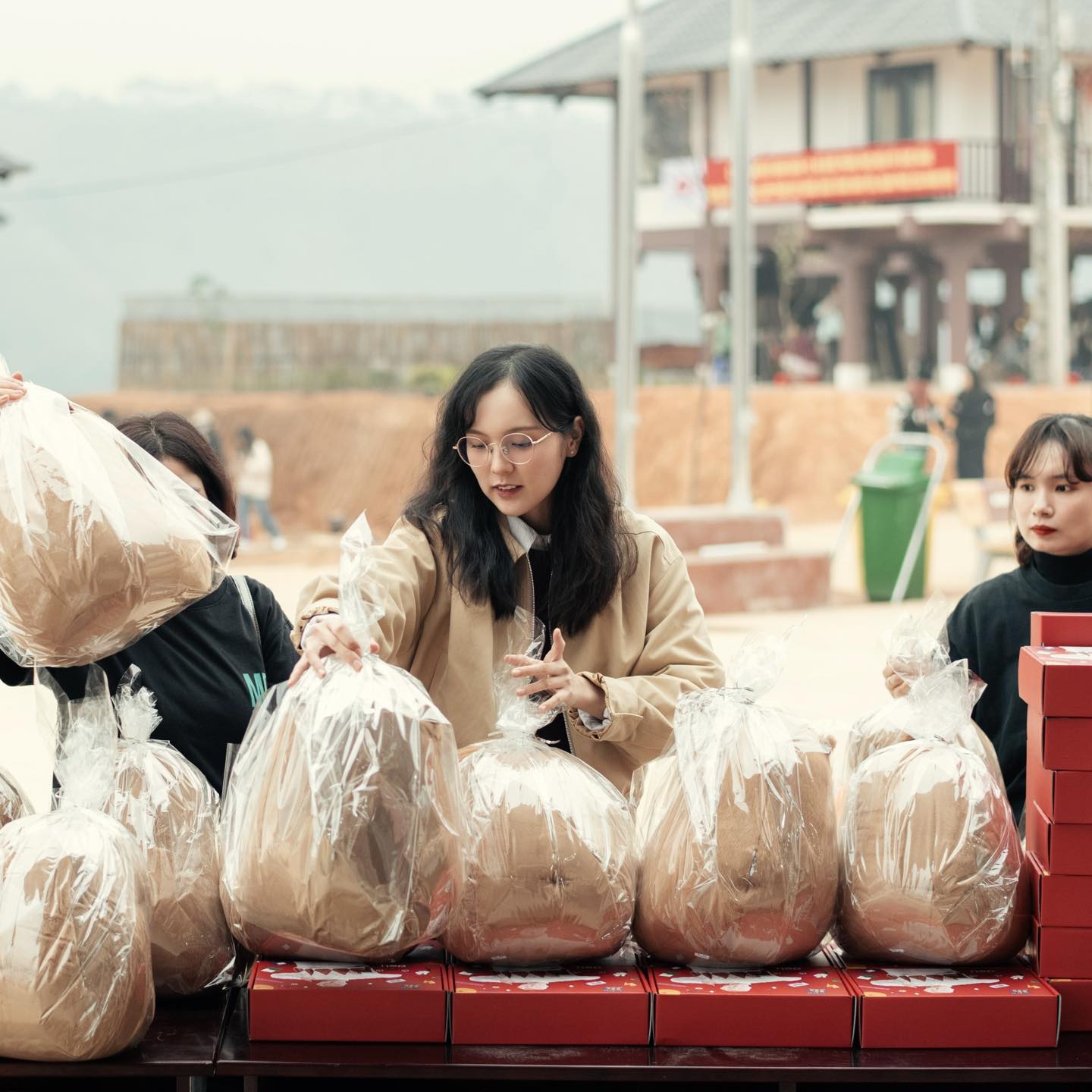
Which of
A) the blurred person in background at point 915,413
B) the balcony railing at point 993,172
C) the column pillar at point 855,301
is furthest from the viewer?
the column pillar at point 855,301

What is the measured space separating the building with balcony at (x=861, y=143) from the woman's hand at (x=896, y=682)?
963 inches

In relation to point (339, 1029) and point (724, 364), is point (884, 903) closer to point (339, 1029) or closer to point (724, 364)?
point (339, 1029)

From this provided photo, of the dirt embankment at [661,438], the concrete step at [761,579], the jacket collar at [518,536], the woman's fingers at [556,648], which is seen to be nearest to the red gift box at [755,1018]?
the woman's fingers at [556,648]

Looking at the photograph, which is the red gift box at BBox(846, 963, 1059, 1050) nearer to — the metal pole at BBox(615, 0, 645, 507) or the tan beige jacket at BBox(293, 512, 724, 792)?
the tan beige jacket at BBox(293, 512, 724, 792)

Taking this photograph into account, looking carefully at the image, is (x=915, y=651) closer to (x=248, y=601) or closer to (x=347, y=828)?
(x=347, y=828)

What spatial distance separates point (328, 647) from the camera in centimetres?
189

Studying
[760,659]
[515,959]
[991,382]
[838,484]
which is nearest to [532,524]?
[760,659]

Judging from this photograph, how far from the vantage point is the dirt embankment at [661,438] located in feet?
81.3

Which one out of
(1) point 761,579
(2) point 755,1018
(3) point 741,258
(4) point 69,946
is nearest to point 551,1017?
(2) point 755,1018

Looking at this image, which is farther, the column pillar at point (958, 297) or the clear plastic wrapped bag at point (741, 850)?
Result: the column pillar at point (958, 297)

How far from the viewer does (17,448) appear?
1924mm

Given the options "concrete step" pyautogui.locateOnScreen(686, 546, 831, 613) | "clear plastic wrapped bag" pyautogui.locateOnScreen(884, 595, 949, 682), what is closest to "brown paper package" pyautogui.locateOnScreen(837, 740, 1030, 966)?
"clear plastic wrapped bag" pyautogui.locateOnScreen(884, 595, 949, 682)

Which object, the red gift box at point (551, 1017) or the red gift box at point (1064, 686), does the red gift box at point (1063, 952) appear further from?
the red gift box at point (551, 1017)

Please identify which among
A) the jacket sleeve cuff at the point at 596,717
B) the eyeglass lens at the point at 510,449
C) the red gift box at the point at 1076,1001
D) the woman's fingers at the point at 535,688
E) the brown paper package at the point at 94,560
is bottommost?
the red gift box at the point at 1076,1001
